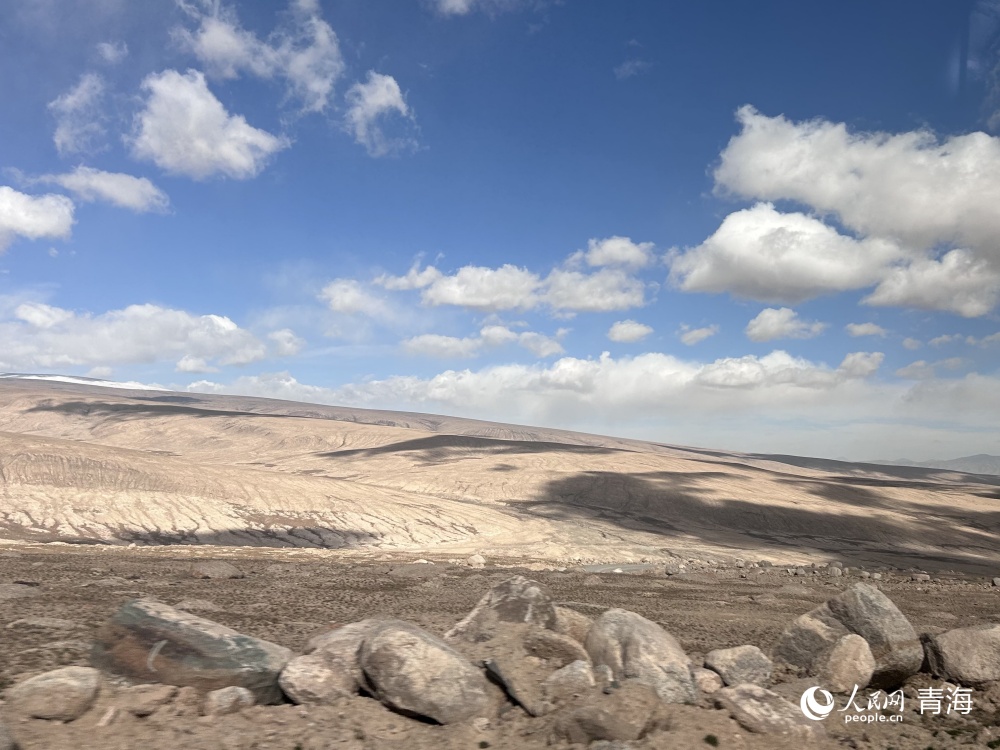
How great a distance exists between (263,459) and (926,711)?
101144mm

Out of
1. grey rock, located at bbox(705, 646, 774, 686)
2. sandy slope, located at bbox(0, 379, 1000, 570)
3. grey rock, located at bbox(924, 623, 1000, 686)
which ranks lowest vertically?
sandy slope, located at bbox(0, 379, 1000, 570)

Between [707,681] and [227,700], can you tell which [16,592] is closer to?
[227,700]

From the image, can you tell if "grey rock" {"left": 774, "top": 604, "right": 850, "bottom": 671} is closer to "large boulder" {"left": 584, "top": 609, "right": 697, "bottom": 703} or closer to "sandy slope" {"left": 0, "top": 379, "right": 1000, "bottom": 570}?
"large boulder" {"left": 584, "top": 609, "right": 697, "bottom": 703}

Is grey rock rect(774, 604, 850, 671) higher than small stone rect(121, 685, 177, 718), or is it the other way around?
grey rock rect(774, 604, 850, 671)

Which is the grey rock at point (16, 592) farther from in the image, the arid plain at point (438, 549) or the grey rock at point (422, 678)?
the grey rock at point (422, 678)

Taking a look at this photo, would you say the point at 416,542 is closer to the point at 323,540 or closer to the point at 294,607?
the point at 323,540

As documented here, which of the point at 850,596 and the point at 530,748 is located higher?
the point at 850,596

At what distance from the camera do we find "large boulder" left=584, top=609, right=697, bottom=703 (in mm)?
9156

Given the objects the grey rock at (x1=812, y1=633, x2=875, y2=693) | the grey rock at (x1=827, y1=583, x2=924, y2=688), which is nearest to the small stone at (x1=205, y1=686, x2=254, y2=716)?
the grey rock at (x1=812, y1=633, x2=875, y2=693)

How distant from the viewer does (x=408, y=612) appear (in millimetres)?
16297

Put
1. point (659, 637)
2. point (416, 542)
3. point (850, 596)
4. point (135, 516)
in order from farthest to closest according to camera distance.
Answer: point (416, 542)
point (135, 516)
point (850, 596)
point (659, 637)

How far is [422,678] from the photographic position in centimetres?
843

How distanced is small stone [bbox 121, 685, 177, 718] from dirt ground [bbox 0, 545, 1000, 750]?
139 mm

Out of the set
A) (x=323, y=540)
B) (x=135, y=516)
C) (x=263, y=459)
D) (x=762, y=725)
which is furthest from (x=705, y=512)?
(x=263, y=459)
